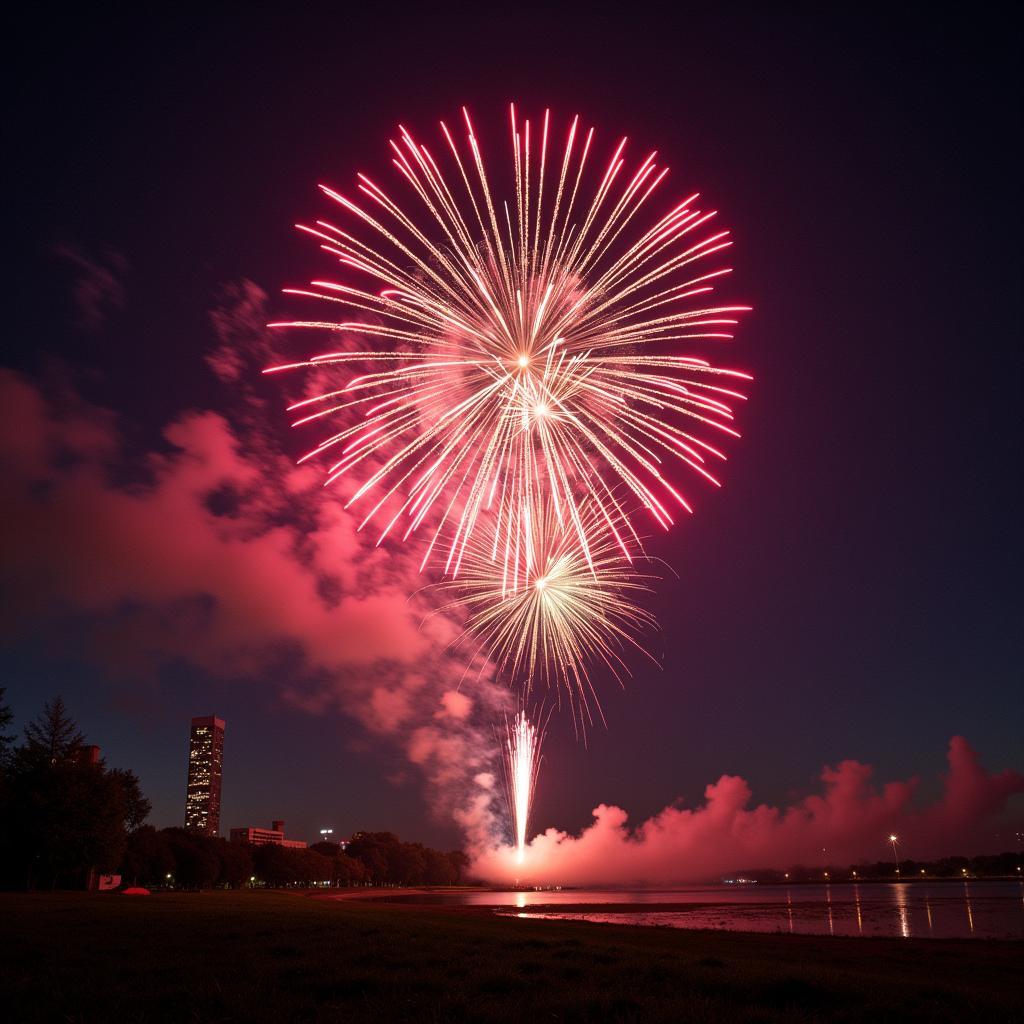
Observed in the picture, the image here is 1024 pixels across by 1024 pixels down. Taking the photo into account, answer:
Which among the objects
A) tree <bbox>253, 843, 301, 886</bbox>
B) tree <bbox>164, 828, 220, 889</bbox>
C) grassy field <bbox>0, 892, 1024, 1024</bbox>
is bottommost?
tree <bbox>253, 843, 301, 886</bbox>

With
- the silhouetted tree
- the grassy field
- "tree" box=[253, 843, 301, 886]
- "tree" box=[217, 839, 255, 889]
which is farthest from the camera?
"tree" box=[253, 843, 301, 886]

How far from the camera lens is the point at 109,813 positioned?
67.0 meters

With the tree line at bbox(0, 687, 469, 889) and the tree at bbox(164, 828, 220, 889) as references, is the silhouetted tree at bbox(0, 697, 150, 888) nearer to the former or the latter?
the tree line at bbox(0, 687, 469, 889)

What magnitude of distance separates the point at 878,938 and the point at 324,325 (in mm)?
36279

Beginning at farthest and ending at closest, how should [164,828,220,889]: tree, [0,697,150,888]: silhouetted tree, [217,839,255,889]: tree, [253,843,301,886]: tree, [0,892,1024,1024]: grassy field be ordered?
1. [253,843,301,886]: tree
2. [217,839,255,889]: tree
3. [164,828,220,889]: tree
4. [0,697,150,888]: silhouetted tree
5. [0,892,1024,1024]: grassy field

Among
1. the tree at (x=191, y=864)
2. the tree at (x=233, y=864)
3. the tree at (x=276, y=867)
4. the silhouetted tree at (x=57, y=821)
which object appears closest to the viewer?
the silhouetted tree at (x=57, y=821)

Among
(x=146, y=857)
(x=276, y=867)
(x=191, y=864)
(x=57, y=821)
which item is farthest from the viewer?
(x=276, y=867)

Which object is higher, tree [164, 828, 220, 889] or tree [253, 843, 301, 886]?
tree [164, 828, 220, 889]

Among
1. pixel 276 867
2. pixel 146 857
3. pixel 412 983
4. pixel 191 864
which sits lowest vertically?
pixel 276 867

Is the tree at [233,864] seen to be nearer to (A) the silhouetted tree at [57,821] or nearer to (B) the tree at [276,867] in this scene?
(B) the tree at [276,867]

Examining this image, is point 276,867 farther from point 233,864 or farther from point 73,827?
point 73,827

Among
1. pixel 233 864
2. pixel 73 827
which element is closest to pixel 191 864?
pixel 233 864

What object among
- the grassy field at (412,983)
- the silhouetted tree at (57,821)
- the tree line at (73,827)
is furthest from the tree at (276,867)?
the grassy field at (412,983)

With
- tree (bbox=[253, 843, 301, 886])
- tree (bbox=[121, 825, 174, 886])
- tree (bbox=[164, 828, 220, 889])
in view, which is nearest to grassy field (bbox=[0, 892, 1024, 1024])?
tree (bbox=[121, 825, 174, 886])
